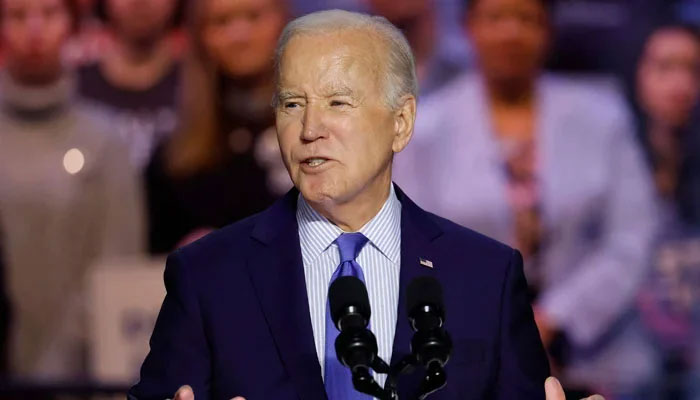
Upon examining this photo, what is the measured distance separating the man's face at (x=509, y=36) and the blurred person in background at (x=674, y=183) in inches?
19.1

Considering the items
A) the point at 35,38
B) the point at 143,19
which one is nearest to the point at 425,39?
the point at 143,19

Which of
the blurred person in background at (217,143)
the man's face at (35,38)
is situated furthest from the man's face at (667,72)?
the man's face at (35,38)

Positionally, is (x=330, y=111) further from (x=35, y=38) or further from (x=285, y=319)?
(x=35, y=38)

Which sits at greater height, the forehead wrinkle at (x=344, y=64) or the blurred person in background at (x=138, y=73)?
the forehead wrinkle at (x=344, y=64)

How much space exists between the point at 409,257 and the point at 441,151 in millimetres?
2826

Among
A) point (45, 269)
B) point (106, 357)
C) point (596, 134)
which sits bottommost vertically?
point (106, 357)

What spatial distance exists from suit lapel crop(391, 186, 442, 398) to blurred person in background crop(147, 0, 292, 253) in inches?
102

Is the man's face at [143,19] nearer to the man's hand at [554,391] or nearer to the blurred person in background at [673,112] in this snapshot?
the blurred person in background at [673,112]

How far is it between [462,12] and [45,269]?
2111mm

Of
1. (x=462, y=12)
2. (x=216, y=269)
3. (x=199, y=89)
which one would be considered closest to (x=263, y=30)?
(x=199, y=89)

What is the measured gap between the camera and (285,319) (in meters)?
1.97

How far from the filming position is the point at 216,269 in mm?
2014

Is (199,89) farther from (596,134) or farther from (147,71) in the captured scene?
(596,134)

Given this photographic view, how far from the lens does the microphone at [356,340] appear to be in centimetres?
158
